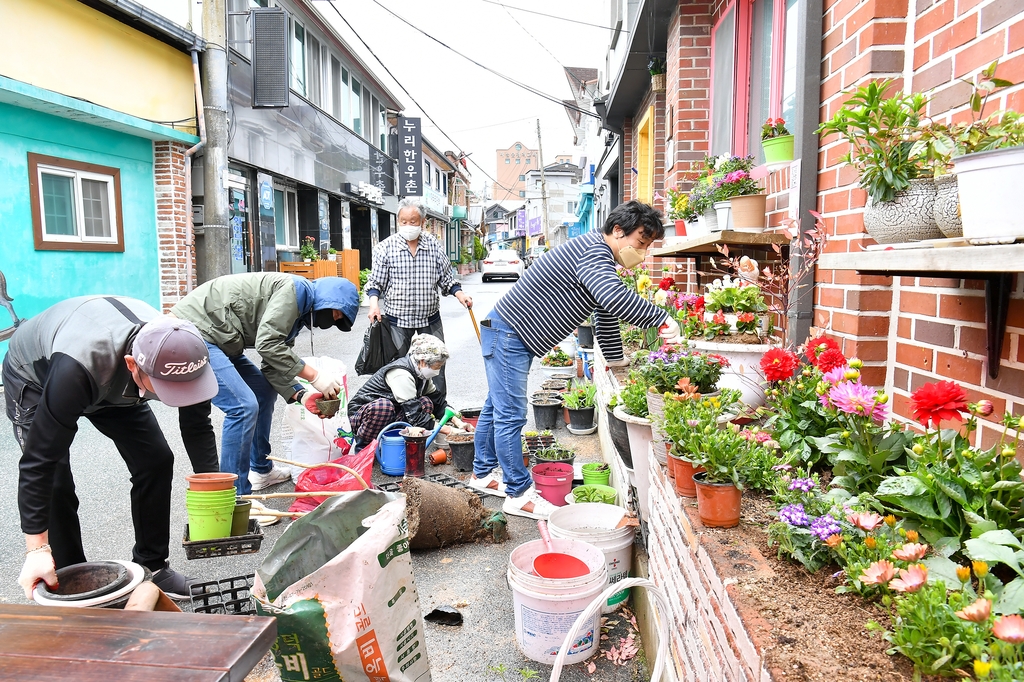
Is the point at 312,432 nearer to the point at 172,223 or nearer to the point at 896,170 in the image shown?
the point at 896,170

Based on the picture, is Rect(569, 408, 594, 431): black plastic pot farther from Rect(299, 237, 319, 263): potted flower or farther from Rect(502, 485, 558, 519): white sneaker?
Rect(299, 237, 319, 263): potted flower

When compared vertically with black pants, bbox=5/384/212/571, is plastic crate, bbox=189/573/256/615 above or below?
below

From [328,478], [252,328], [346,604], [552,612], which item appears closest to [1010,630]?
[346,604]

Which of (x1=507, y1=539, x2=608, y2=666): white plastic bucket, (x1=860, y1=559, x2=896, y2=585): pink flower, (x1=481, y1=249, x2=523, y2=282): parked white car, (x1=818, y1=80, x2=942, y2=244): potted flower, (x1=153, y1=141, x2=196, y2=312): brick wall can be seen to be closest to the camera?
(x1=860, y1=559, x2=896, y2=585): pink flower

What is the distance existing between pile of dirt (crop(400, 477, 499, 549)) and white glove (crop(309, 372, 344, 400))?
33.0 inches

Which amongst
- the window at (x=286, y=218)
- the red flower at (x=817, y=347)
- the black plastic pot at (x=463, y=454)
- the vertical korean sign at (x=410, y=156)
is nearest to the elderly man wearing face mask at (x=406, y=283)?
the black plastic pot at (x=463, y=454)

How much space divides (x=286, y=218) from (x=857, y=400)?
14.6m

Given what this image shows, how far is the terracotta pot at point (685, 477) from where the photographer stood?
221 centimetres

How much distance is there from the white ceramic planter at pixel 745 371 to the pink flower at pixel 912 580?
2052mm

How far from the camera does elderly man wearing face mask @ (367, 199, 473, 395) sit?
234 inches

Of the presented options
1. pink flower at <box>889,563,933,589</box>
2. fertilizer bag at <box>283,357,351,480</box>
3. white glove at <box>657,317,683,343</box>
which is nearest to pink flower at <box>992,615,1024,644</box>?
pink flower at <box>889,563,933,589</box>

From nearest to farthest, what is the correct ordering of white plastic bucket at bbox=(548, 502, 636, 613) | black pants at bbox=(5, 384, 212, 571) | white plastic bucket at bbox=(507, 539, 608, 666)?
1. white plastic bucket at bbox=(507, 539, 608, 666)
2. black pants at bbox=(5, 384, 212, 571)
3. white plastic bucket at bbox=(548, 502, 636, 613)

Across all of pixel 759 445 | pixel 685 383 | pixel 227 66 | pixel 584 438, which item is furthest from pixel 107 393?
pixel 227 66

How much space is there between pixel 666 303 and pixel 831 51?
2347mm
